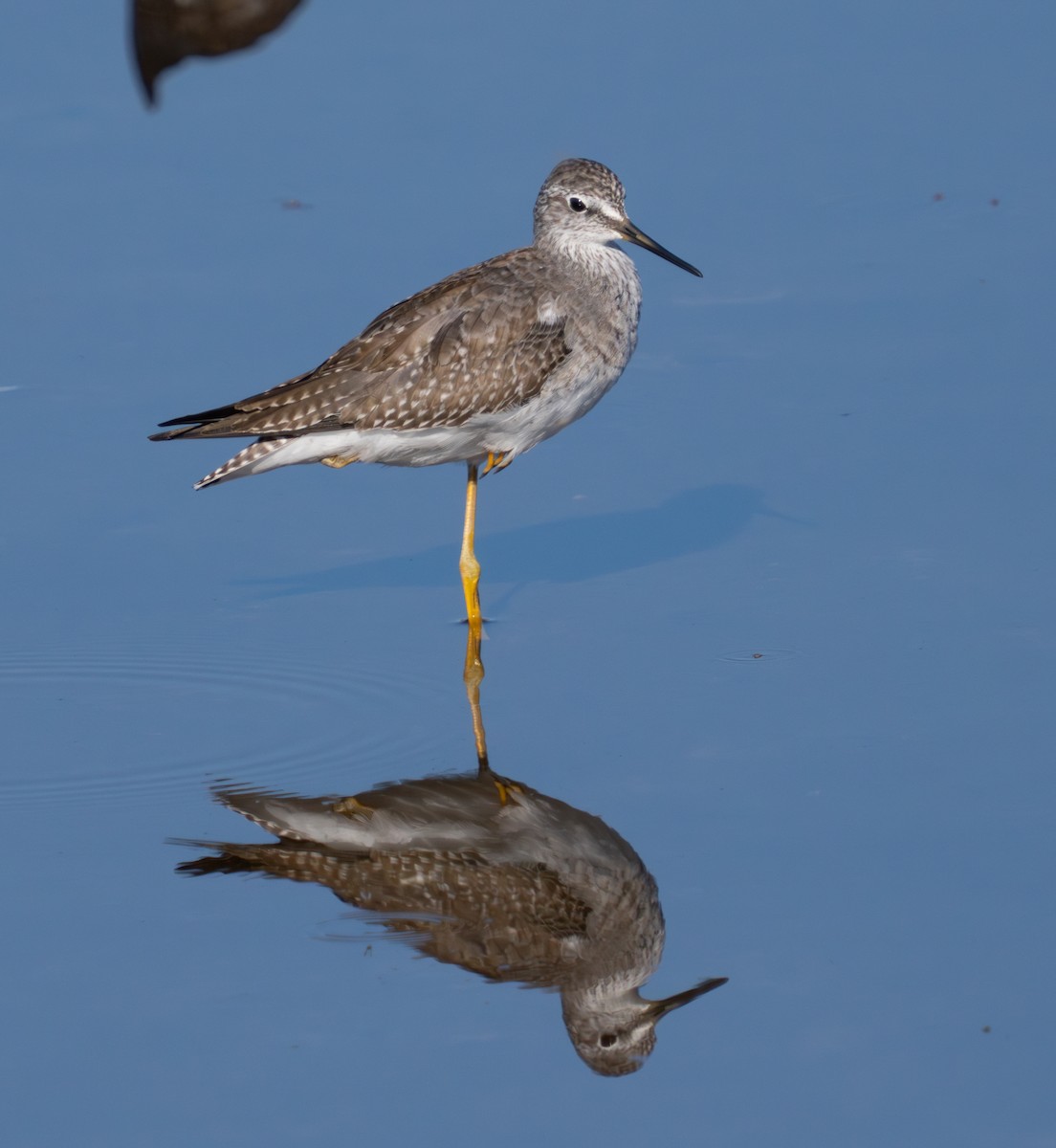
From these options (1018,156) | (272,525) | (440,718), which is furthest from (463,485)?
(1018,156)

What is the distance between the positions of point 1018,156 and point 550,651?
5.70 meters

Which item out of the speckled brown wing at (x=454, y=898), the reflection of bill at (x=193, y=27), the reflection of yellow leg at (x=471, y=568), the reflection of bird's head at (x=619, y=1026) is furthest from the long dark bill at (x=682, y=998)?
the reflection of bill at (x=193, y=27)

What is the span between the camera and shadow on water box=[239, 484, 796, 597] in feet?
28.4

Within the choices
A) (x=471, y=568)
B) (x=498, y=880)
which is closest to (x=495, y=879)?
(x=498, y=880)

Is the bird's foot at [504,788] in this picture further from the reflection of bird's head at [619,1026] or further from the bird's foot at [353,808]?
the reflection of bird's head at [619,1026]

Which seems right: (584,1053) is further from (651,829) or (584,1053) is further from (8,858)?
(8,858)

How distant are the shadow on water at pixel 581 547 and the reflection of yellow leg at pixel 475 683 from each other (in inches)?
24.5

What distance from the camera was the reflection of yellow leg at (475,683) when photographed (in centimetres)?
717

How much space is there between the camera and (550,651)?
8031mm

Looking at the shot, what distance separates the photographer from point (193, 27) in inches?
72.4

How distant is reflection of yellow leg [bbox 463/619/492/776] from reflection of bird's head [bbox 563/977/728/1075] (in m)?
1.60

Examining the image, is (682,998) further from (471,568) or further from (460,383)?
(460,383)

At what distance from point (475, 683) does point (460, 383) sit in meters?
1.56

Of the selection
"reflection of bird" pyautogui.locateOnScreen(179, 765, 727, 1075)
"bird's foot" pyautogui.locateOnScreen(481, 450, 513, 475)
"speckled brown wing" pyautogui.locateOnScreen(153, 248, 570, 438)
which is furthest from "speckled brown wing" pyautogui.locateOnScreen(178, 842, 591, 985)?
"bird's foot" pyautogui.locateOnScreen(481, 450, 513, 475)
